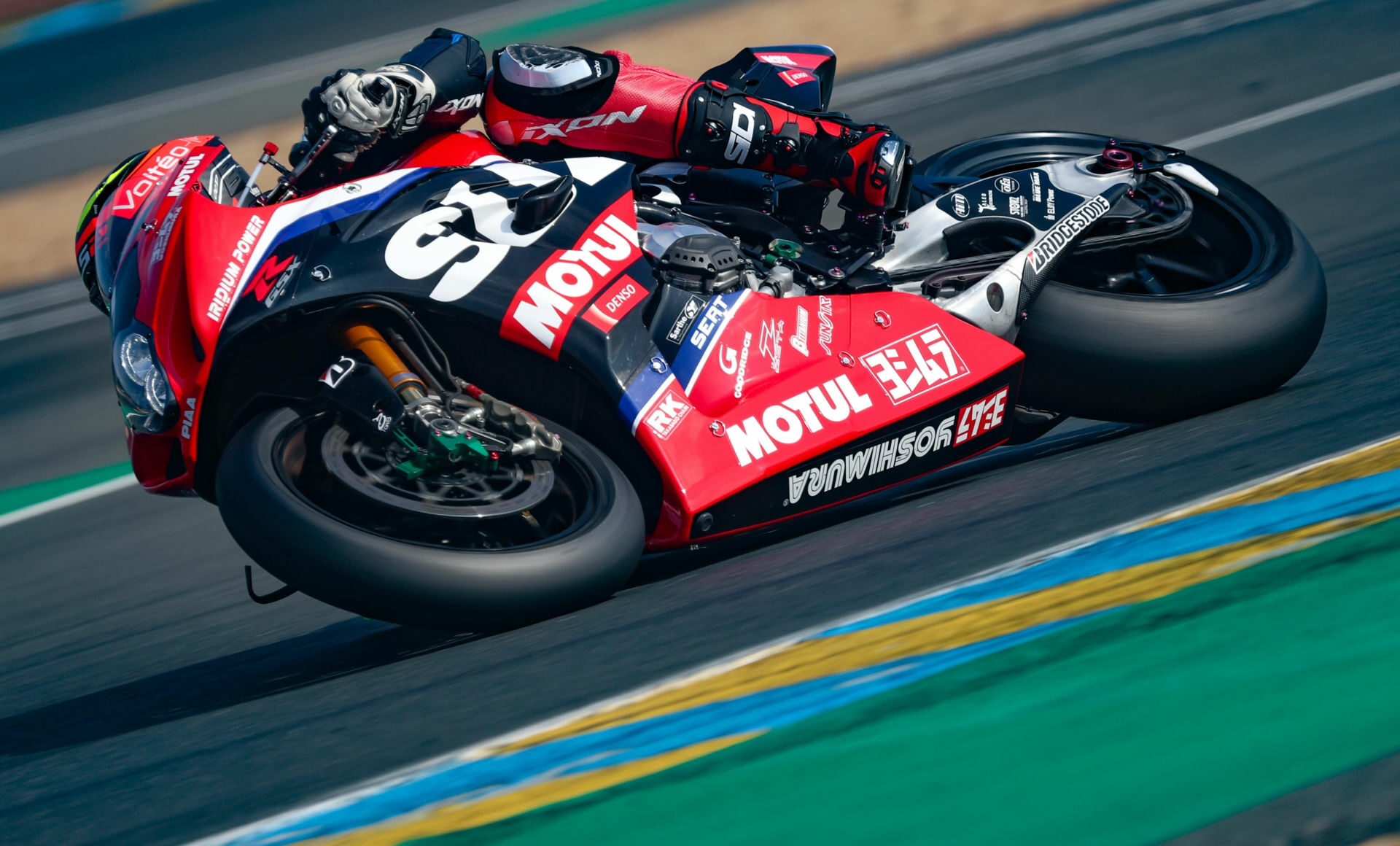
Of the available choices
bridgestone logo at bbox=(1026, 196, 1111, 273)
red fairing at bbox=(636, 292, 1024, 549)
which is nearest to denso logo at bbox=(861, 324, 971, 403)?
red fairing at bbox=(636, 292, 1024, 549)

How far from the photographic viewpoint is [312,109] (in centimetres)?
370

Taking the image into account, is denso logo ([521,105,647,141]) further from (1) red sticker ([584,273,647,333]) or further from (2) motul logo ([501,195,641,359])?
(1) red sticker ([584,273,647,333])

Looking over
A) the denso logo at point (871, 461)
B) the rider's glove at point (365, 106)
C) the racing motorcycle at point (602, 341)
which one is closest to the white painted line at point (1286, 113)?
the racing motorcycle at point (602, 341)

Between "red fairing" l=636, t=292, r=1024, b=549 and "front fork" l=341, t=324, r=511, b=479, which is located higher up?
"front fork" l=341, t=324, r=511, b=479

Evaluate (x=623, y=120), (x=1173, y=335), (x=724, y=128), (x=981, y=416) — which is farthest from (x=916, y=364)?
(x=623, y=120)

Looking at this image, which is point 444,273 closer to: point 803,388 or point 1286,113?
point 803,388

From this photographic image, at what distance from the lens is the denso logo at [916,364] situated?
390 centimetres

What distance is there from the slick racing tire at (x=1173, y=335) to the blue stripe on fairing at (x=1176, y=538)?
2.99 feet

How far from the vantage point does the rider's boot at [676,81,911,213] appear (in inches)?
163

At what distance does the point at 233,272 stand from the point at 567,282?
32.1 inches

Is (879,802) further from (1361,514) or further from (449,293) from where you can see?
(449,293)

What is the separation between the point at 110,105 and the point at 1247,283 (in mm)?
9017

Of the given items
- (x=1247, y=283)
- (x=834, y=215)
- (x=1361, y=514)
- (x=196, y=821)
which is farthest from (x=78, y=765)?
(x=834, y=215)

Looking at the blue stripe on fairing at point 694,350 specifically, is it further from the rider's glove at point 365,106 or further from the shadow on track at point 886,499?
the rider's glove at point 365,106
